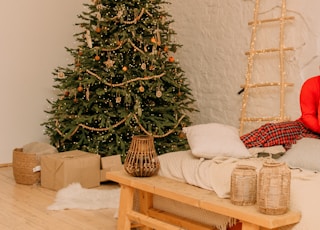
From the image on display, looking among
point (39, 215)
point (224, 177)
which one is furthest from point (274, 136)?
point (39, 215)

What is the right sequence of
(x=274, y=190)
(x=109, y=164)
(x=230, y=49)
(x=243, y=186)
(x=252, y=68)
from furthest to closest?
(x=230, y=49)
(x=252, y=68)
(x=109, y=164)
(x=243, y=186)
(x=274, y=190)

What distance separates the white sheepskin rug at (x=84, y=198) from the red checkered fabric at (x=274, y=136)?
103cm

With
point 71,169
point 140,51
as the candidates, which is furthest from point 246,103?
point 71,169

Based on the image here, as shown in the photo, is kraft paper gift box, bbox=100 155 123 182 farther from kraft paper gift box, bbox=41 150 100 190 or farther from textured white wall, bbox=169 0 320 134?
textured white wall, bbox=169 0 320 134

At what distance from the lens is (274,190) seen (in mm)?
2215

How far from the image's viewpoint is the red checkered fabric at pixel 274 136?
3285 mm

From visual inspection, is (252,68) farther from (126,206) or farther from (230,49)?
(126,206)

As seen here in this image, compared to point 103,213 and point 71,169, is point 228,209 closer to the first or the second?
point 103,213

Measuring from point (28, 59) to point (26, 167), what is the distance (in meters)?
1.38

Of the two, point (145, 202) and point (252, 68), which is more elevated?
point (252, 68)

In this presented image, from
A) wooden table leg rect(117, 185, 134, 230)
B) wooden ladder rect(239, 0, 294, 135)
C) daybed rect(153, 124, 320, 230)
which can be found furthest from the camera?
wooden ladder rect(239, 0, 294, 135)

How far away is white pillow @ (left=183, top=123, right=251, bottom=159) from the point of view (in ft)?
9.37

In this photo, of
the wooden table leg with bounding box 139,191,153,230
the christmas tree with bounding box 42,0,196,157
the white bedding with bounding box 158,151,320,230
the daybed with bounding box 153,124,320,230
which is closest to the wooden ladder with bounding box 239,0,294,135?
the christmas tree with bounding box 42,0,196,157

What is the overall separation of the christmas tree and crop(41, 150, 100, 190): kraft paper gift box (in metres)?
0.24
